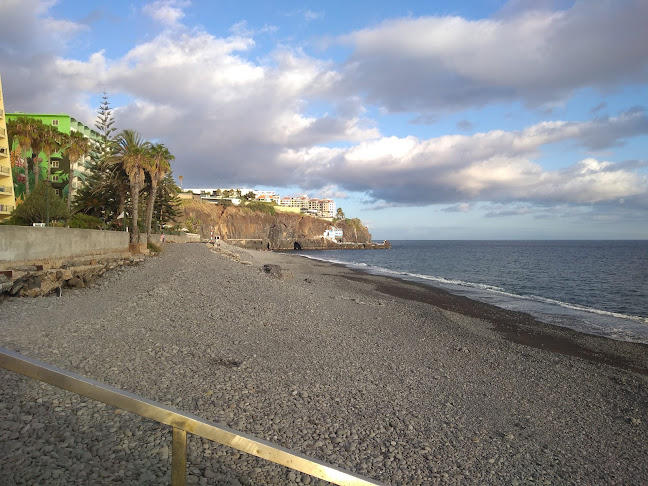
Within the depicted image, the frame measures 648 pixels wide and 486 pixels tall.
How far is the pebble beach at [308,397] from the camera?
14.4 ft

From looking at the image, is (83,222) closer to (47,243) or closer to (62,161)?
(47,243)

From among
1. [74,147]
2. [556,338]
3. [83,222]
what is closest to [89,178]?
[74,147]

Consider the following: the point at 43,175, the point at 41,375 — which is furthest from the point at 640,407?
the point at 43,175

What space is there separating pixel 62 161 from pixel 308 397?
50873mm

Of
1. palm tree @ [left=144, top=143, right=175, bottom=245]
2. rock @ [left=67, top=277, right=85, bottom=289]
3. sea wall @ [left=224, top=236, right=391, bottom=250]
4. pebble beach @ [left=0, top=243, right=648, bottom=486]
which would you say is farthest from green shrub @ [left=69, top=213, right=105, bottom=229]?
sea wall @ [left=224, top=236, right=391, bottom=250]

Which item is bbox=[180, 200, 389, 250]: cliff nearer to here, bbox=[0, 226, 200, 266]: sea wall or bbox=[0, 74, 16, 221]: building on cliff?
bbox=[0, 74, 16, 221]: building on cliff

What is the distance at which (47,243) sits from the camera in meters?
17.7

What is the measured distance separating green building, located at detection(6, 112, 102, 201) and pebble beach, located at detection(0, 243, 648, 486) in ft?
129

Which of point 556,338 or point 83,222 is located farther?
point 83,222

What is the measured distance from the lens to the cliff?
116500 millimetres

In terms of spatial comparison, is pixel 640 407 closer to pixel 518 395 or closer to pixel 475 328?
pixel 518 395

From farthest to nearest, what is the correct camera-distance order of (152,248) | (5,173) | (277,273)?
(152,248), (5,173), (277,273)

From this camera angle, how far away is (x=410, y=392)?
7672 millimetres

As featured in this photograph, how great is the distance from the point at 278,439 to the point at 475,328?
1254 cm
